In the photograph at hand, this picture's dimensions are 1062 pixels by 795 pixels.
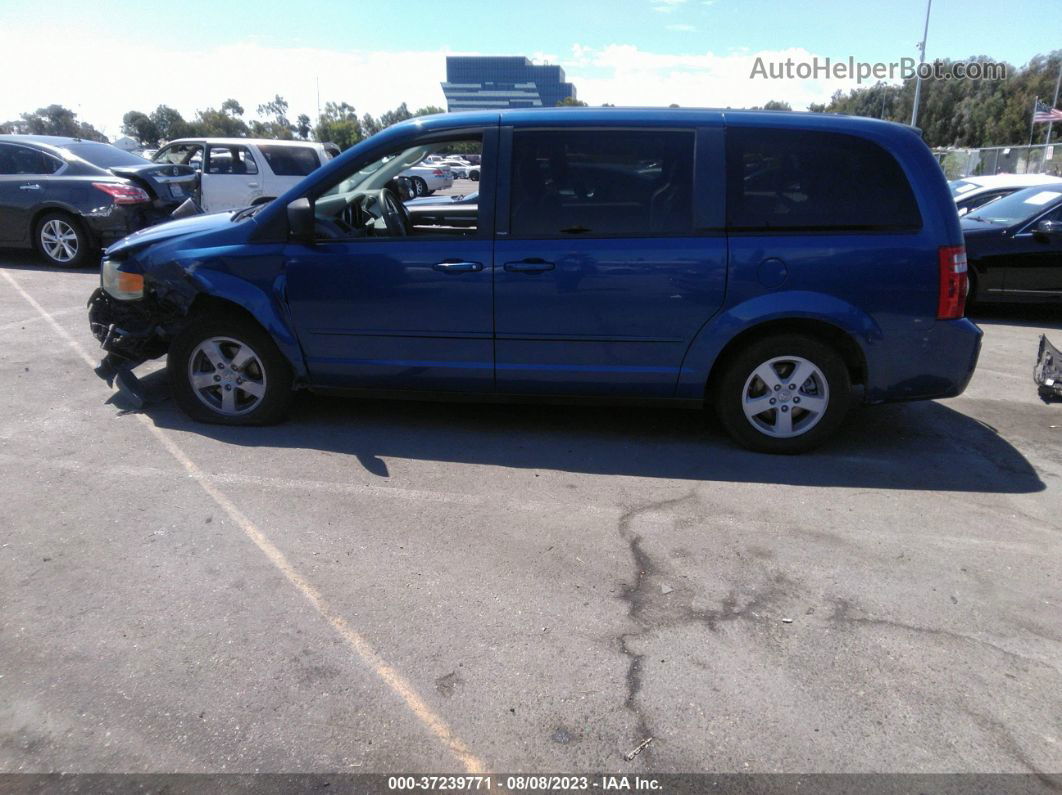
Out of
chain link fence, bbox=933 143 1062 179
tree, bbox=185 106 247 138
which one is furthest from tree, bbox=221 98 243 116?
chain link fence, bbox=933 143 1062 179

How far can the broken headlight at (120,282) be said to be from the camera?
208 inches

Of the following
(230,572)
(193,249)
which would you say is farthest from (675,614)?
(193,249)

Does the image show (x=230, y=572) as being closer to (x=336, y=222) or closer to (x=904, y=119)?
(x=336, y=222)

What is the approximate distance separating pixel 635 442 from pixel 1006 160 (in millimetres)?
31897

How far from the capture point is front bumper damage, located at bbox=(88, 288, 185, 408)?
17.4 ft

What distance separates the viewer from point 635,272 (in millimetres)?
4613

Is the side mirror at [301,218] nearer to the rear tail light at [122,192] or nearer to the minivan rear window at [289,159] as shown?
the rear tail light at [122,192]

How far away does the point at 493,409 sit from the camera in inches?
224

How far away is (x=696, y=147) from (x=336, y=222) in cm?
224

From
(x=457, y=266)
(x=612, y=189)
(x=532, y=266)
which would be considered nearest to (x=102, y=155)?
(x=457, y=266)

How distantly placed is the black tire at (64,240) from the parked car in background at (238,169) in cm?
225

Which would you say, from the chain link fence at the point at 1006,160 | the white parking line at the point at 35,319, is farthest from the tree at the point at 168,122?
the white parking line at the point at 35,319

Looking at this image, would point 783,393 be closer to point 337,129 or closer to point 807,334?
point 807,334

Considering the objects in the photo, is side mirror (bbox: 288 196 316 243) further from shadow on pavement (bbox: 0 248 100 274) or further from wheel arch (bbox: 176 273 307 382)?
shadow on pavement (bbox: 0 248 100 274)
